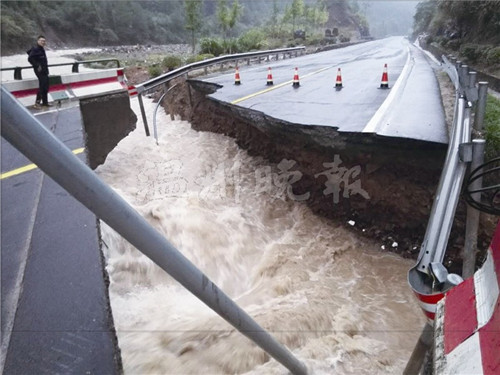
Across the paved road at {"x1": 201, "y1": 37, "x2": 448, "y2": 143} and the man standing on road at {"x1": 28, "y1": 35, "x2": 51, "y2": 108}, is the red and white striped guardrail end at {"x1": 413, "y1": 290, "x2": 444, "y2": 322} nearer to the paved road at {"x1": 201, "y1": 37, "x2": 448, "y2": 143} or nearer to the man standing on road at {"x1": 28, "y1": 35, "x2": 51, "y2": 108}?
the paved road at {"x1": 201, "y1": 37, "x2": 448, "y2": 143}

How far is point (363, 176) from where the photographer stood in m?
5.71

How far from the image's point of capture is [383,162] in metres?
5.52

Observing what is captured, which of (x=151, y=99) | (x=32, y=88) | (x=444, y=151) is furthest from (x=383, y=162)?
(x=151, y=99)

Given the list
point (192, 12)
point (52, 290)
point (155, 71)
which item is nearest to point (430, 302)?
point (52, 290)

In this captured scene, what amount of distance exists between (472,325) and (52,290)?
2.87 m

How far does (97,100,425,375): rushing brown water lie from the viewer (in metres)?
3.50

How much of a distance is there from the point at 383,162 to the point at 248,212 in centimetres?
246

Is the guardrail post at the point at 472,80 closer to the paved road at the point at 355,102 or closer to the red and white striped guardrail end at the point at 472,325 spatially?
the paved road at the point at 355,102

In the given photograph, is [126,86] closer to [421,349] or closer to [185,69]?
[185,69]

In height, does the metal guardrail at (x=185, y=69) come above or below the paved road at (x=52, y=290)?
above

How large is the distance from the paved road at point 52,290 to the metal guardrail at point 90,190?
53.0 inches

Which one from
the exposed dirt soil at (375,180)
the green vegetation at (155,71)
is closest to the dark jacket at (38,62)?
the exposed dirt soil at (375,180)

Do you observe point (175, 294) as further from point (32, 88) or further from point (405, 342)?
point (32, 88)

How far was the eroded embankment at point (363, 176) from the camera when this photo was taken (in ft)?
16.9
